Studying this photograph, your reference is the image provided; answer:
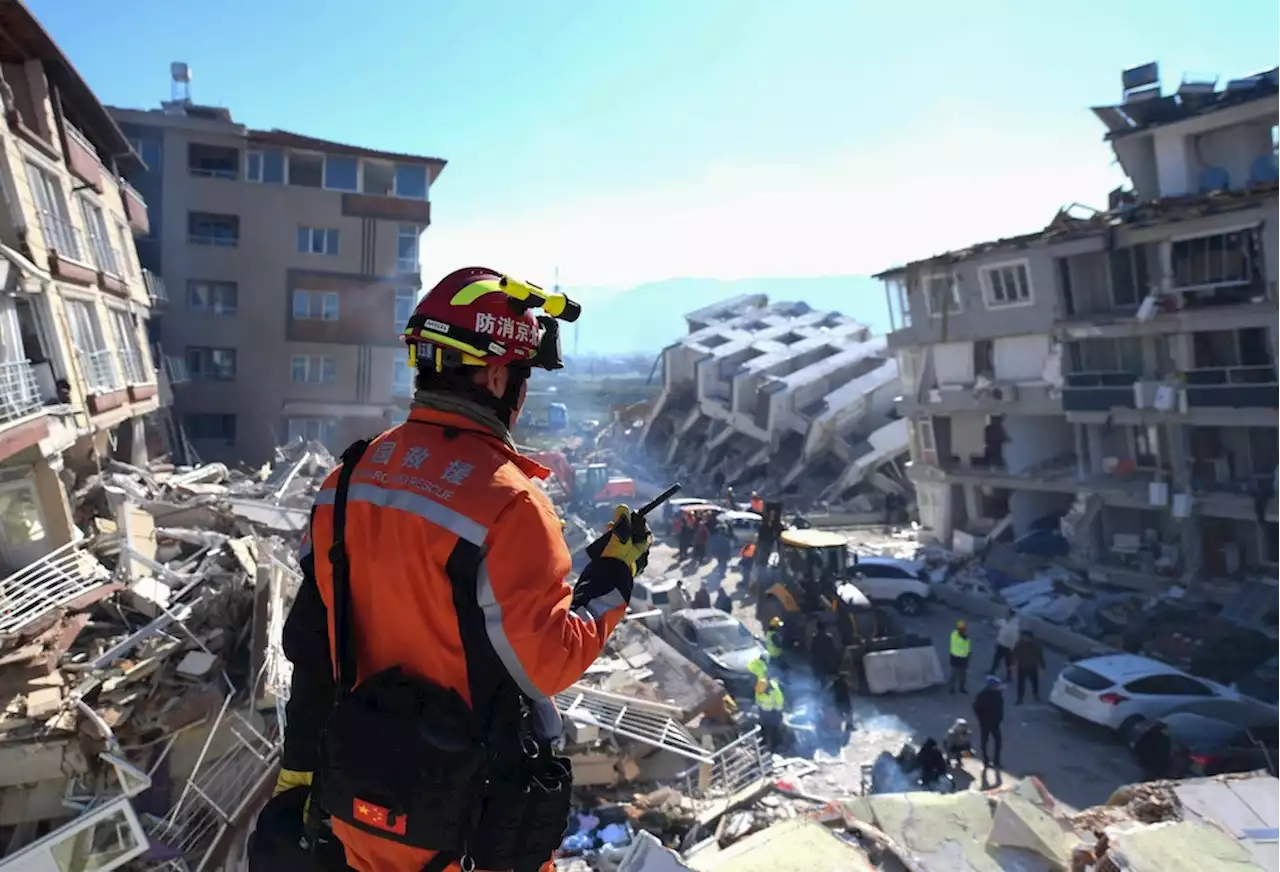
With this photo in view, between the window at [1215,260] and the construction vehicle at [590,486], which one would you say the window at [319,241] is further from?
the window at [1215,260]

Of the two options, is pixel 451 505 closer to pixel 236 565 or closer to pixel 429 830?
pixel 429 830

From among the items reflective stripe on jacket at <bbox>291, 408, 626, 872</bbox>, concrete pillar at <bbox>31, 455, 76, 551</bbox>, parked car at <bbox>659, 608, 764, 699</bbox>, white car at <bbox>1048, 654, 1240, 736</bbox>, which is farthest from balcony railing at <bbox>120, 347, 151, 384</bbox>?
white car at <bbox>1048, 654, 1240, 736</bbox>

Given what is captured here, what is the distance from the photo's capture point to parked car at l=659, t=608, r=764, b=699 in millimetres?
13695

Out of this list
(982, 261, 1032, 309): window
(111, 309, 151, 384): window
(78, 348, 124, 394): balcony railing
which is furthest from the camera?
(982, 261, 1032, 309): window

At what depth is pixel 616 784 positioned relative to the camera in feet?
32.1

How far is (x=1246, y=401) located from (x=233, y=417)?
2870cm

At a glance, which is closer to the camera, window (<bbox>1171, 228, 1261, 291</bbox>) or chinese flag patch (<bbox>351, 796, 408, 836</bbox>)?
chinese flag patch (<bbox>351, 796, 408, 836</bbox>)

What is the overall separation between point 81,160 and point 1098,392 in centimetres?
2331

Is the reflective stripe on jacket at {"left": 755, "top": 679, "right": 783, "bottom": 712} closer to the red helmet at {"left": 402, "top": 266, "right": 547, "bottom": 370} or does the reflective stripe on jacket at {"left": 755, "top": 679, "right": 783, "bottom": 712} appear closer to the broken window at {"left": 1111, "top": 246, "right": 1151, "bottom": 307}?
the red helmet at {"left": 402, "top": 266, "right": 547, "bottom": 370}

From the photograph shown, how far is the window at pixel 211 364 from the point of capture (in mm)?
29078

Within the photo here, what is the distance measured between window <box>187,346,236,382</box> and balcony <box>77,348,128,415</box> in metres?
12.2

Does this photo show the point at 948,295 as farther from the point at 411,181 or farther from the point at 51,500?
the point at 51,500

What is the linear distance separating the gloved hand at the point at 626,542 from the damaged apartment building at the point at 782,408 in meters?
32.4

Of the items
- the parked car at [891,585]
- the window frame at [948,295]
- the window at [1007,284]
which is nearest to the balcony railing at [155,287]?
the parked car at [891,585]
